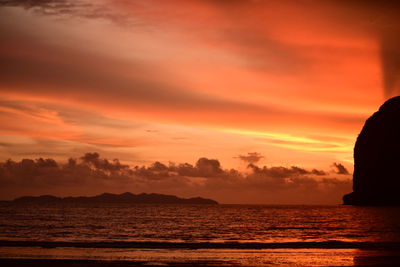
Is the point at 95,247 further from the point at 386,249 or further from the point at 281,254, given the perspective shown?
the point at 386,249

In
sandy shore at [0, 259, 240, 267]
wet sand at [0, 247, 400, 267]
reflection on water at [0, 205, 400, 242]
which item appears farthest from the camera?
reflection on water at [0, 205, 400, 242]

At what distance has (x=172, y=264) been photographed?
103ft

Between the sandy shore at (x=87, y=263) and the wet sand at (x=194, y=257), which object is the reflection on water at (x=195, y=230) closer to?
the wet sand at (x=194, y=257)

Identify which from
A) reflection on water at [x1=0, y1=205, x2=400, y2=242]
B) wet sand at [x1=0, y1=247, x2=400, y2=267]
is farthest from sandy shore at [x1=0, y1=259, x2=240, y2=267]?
reflection on water at [x1=0, y1=205, x2=400, y2=242]

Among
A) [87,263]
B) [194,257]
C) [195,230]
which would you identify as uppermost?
[87,263]

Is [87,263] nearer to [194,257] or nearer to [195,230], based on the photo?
A: [194,257]

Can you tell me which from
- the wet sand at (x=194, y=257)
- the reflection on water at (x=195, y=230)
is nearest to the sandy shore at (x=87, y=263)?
the wet sand at (x=194, y=257)

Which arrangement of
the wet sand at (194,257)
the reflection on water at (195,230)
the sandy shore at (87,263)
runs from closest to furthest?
the sandy shore at (87,263), the wet sand at (194,257), the reflection on water at (195,230)

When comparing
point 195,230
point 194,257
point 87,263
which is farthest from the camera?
point 195,230

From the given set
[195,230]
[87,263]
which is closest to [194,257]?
[87,263]

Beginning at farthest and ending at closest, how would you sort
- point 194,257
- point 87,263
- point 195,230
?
point 195,230 < point 194,257 < point 87,263

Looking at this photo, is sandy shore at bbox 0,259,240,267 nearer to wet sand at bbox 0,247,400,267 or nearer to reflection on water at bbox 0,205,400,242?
wet sand at bbox 0,247,400,267

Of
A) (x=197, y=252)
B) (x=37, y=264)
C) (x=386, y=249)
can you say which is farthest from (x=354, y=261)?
(x=37, y=264)

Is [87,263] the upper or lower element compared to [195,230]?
upper
